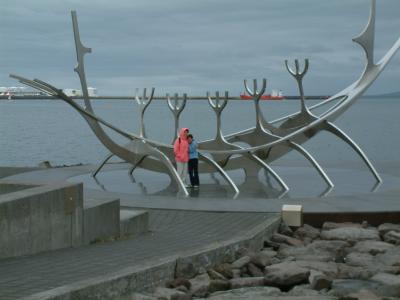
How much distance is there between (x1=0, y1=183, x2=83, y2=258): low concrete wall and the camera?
30.5 ft

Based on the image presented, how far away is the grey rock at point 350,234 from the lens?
12.8 metres

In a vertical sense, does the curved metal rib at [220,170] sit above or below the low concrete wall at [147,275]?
above

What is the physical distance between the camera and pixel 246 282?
30.9 ft

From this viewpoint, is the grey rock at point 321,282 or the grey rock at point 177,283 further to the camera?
the grey rock at point 321,282

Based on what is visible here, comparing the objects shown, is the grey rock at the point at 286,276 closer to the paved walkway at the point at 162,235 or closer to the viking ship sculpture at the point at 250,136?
the paved walkway at the point at 162,235

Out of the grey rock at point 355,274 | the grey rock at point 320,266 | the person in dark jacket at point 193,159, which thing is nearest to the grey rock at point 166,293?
the grey rock at point 355,274

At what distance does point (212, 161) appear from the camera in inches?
711

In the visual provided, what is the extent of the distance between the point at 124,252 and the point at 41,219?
3.64 feet

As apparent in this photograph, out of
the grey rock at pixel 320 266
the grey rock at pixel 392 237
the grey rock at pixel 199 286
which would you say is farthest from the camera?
the grey rock at pixel 392 237

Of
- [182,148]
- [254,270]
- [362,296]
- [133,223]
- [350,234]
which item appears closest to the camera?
[362,296]

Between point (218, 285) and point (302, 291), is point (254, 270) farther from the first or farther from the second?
point (302, 291)

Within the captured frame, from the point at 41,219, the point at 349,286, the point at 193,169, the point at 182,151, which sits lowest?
the point at 349,286

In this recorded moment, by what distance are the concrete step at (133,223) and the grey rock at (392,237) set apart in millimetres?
3789

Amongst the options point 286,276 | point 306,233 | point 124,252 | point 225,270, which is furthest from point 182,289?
point 306,233
